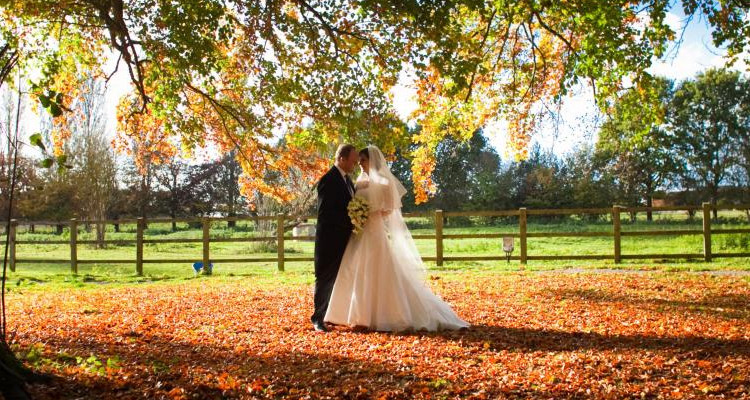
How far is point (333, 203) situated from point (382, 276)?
0.95 metres

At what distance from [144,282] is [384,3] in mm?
8490

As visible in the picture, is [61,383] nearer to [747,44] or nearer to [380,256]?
[380,256]

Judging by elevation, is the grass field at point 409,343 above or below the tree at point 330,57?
below

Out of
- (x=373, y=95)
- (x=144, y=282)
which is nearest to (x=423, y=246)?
(x=144, y=282)

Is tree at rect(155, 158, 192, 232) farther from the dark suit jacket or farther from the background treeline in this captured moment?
the dark suit jacket

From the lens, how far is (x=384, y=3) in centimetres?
633

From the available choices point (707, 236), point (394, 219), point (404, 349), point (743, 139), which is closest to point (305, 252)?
point (707, 236)

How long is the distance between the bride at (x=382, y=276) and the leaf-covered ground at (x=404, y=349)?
27 centimetres

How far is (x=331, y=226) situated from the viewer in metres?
6.08

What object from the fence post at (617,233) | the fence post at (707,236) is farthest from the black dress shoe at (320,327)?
the fence post at (707,236)

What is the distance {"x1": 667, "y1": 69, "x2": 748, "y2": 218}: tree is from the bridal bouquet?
3606 cm

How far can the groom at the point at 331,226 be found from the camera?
20.0ft

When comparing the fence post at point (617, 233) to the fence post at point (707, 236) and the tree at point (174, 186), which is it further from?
the tree at point (174, 186)

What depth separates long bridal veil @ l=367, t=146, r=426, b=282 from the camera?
6047 mm
